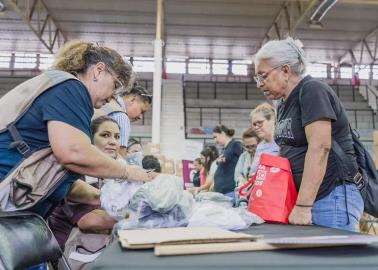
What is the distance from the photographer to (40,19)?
35.6 feet

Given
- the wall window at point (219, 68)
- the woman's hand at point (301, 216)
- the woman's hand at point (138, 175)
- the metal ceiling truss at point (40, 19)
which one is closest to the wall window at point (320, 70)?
the wall window at point (219, 68)

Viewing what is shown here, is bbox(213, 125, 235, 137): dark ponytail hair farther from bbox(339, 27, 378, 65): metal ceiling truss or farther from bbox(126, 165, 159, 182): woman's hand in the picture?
bbox(339, 27, 378, 65): metal ceiling truss

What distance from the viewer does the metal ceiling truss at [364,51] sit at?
12625 mm

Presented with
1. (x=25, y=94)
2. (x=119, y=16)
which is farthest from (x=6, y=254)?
(x=119, y=16)

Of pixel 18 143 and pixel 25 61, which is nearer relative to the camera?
pixel 18 143

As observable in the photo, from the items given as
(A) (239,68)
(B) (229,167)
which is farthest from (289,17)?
(B) (229,167)

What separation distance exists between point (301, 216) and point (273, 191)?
0.12 meters

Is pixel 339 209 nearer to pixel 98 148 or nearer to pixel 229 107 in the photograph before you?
pixel 98 148

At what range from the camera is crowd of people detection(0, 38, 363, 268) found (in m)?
1.09

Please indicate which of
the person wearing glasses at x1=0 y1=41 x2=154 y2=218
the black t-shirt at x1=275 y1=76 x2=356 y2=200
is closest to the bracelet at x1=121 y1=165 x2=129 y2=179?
the person wearing glasses at x1=0 y1=41 x2=154 y2=218

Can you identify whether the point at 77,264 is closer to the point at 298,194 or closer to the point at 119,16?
the point at 298,194

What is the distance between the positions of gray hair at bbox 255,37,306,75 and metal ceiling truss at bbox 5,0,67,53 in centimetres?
855

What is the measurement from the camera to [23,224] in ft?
3.34

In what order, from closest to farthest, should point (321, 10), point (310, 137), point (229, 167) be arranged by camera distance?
1. point (310, 137)
2. point (229, 167)
3. point (321, 10)
